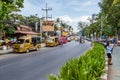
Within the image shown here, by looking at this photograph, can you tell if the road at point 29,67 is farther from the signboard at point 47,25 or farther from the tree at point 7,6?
the signboard at point 47,25

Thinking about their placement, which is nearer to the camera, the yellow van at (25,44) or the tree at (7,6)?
the tree at (7,6)

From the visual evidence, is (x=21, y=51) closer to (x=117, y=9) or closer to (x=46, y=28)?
(x=117, y=9)

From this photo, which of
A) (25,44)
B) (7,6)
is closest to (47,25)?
(25,44)

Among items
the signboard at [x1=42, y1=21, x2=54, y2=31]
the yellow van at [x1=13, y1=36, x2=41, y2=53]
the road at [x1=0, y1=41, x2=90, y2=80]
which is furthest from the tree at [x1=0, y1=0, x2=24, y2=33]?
the signboard at [x1=42, y1=21, x2=54, y2=31]

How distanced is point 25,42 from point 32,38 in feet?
Result: 9.74

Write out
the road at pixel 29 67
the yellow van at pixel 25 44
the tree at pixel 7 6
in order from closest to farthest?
the road at pixel 29 67 < the tree at pixel 7 6 < the yellow van at pixel 25 44

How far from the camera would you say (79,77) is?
21.3 feet

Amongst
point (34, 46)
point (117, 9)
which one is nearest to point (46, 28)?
point (117, 9)

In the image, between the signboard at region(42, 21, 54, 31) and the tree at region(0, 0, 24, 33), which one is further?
the signboard at region(42, 21, 54, 31)

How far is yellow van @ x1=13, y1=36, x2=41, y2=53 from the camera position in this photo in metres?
38.5

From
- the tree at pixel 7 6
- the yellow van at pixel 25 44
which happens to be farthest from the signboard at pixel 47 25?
the tree at pixel 7 6

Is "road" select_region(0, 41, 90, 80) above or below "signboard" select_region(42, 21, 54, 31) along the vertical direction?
below

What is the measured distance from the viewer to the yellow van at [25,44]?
3850cm

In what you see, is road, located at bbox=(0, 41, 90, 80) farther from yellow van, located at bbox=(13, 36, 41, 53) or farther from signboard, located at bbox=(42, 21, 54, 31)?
signboard, located at bbox=(42, 21, 54, 31)
